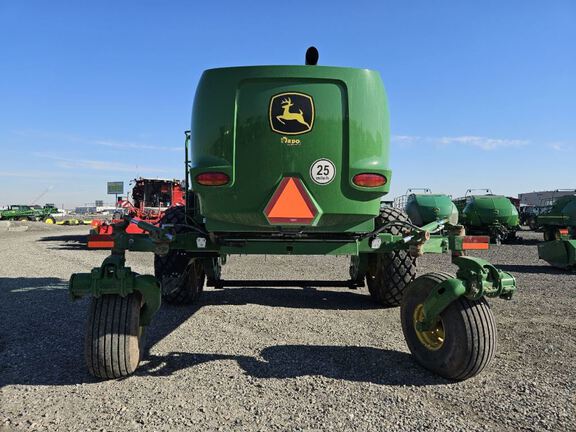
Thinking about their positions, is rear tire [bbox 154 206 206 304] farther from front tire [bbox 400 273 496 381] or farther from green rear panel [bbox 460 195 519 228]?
green rear panel [bbox 460 195 519 228]

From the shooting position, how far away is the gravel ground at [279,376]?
2887 mm

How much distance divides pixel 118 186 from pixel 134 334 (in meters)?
56.4

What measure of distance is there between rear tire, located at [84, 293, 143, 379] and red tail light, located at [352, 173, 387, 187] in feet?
7.03

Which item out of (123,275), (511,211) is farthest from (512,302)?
(511,211)

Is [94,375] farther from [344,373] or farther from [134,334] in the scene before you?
[344,373]

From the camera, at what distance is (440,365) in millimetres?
3555

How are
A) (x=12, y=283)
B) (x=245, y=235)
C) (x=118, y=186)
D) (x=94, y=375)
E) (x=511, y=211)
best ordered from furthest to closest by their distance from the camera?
1. (x=118, y=186)
2. (x=511, y=211)
3. (x=12, y=283)
4. (x=245, y=235)
5. (x=94, y=375)

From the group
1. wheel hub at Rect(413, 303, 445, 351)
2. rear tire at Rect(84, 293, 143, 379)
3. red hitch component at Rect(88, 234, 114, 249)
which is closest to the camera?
rear tire at Rect(84, 293, 143, 379)

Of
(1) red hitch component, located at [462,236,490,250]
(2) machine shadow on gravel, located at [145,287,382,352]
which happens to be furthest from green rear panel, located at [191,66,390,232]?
(2) machine shadow on gravel, located at [145,287,382,352]

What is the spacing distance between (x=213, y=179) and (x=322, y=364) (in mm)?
1919

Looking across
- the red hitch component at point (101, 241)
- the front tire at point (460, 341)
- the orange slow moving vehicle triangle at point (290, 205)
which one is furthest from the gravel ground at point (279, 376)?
the orange slow moving vehicle triangle at point (290, 205)

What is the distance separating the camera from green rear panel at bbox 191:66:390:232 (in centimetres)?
360

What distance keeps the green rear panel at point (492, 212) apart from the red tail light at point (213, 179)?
1839 cm

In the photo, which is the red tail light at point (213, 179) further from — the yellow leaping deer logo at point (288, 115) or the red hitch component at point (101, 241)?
the red hitch component at point (101, 241)
